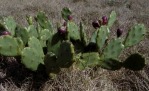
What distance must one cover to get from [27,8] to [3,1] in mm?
1237

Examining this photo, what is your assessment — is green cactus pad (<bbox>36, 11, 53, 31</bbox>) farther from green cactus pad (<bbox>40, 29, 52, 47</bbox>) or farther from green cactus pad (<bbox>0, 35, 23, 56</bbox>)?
green cactus pad (<bbox>0, 35, 23, 56</bbox>)

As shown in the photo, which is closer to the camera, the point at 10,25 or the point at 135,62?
the point at 135,62

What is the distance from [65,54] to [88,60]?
449mm

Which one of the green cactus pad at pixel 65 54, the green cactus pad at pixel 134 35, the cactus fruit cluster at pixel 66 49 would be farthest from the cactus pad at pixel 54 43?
the green cactus pad at pixel 134 35

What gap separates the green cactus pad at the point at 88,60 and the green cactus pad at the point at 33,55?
16.4 inches

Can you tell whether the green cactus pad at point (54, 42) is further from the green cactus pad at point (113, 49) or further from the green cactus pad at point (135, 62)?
the green cactus pad at point (135, 62)

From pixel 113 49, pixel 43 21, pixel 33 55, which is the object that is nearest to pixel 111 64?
pixel 113 49

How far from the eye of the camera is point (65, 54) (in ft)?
A: 12.3

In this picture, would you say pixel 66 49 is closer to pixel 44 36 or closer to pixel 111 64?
pixel 111 64

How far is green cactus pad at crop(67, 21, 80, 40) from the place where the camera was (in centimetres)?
423

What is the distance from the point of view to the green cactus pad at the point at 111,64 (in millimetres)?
4017

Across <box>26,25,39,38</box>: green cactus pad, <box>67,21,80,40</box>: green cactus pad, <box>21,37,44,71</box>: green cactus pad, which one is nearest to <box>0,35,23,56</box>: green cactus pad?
<box>21,37,44,71</box>: green cactus pad

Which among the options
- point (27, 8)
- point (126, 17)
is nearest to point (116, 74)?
point (126, 17)

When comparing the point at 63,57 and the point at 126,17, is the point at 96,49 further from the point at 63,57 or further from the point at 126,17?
the point at 126,17
